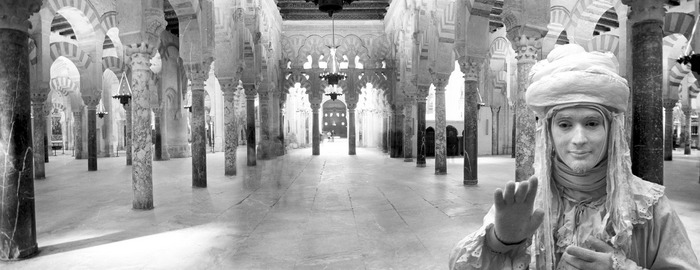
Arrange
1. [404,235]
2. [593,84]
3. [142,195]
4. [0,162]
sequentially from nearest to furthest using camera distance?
[593,84], [0,162], [404,235], [142,195]

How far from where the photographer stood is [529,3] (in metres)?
5.27

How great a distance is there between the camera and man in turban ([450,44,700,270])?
39.4 inches

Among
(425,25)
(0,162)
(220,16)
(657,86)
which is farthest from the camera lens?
(425,25)

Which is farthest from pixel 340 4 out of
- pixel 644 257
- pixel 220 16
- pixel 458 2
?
pixel 644 257

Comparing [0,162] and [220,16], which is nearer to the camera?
[0,162]

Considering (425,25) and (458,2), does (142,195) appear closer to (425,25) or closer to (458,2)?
(458,2)

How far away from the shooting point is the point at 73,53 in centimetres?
1052

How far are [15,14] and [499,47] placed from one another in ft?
46.5

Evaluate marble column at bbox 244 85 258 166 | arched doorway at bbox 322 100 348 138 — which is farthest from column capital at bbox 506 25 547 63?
arched doorway at bbox 322 100 348 138

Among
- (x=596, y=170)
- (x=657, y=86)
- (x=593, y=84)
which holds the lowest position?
(x=596, y=170)

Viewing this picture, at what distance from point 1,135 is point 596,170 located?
3963 mm

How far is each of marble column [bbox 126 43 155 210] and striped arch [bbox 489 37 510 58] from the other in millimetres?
11853

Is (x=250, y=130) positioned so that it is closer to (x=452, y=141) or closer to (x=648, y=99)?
(x=452, y=141)

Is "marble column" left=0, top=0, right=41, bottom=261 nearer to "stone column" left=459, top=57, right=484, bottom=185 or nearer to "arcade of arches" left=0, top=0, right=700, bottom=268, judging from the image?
"arcade of arches" left=0, top=0, right=700, bottom=268
